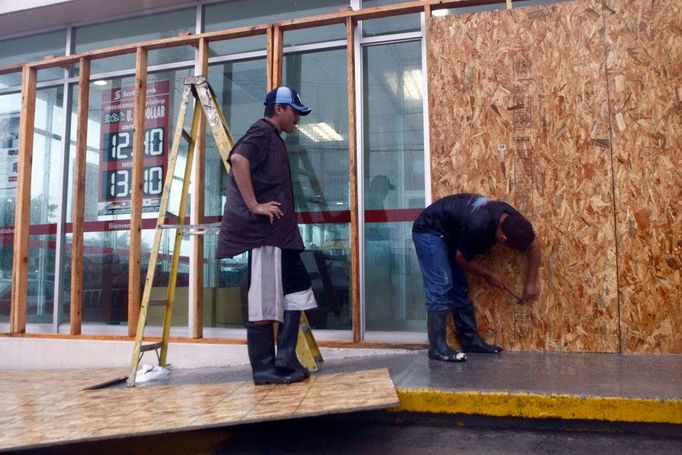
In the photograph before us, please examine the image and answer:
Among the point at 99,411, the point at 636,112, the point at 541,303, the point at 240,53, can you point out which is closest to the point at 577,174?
the point at 636,112

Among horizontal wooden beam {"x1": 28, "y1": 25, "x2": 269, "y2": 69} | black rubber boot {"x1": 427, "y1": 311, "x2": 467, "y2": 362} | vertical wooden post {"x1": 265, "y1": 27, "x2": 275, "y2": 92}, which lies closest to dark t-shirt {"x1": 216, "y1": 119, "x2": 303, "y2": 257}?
black rubber boot {"x1": 427, "y1": 311, "x2": 467, "y2": 362}

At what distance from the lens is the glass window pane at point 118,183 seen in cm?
593

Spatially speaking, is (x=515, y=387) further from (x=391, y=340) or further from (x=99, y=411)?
(x=99, y=411)

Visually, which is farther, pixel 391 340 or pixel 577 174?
pixel 391 340

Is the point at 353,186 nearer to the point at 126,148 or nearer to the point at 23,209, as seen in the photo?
the point at 126,148

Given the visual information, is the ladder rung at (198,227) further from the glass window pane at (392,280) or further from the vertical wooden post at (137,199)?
the glass window pane at (392,280)

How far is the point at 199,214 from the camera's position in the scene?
5457mm

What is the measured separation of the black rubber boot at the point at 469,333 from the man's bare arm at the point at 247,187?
187cm

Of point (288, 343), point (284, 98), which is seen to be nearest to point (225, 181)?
point (284, 98)

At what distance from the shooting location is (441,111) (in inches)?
195

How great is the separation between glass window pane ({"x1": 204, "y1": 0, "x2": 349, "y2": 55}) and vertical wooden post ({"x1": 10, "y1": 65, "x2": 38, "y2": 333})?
2.06 m

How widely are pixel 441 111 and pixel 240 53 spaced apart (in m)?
2.27

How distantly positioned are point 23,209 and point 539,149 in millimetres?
5183

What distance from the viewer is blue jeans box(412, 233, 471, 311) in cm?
435
